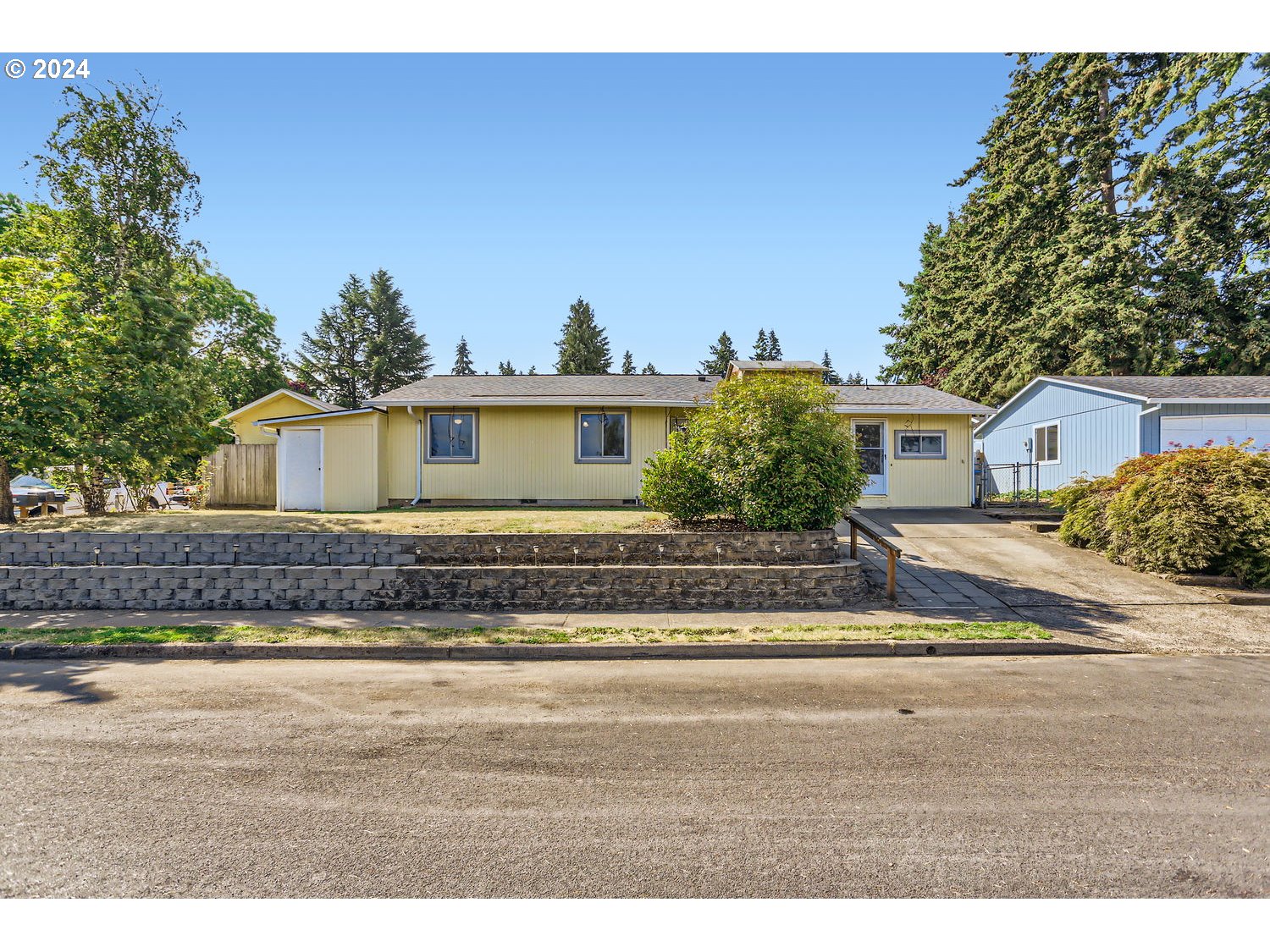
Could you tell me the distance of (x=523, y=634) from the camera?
286 inches

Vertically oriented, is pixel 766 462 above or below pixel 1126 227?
below

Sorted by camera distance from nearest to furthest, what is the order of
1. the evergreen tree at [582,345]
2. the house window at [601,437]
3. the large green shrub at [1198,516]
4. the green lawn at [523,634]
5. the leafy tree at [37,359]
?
the green lawn at [523,634] → the large green shrub at [1198,516] → the leafy tree at [37,359] → the house window at [601,437] → the evergreen tree at [582,345]

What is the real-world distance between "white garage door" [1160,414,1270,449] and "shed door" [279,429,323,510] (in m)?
20.7

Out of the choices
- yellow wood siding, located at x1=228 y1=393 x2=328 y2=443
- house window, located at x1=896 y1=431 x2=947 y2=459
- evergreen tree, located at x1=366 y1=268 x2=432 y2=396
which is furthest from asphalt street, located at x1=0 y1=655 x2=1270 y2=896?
evergreen tree, located at x1=366 y1=268 x2=432 y2=396

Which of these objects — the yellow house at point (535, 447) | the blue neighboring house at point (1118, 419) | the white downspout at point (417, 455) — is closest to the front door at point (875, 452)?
the yellow house at point (535, 447)

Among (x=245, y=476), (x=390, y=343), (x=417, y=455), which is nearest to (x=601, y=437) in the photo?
(x=417, y=455)

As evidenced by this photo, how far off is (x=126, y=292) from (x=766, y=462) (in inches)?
547

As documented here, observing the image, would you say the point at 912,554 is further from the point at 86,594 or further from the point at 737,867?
the point at 86,594

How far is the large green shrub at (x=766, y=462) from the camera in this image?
9000mm

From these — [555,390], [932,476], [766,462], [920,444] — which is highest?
[555,390]

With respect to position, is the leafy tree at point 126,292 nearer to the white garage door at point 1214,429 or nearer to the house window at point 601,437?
the house window at point 601,437

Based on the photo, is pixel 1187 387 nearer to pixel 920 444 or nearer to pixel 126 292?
pixel 920 444

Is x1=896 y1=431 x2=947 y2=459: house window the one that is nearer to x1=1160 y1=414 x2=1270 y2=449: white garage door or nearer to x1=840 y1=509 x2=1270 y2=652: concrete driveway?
x1=840 y1=509 x2=1270 y2=652: concrete driveway

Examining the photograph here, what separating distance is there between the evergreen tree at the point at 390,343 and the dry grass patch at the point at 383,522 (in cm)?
3744
